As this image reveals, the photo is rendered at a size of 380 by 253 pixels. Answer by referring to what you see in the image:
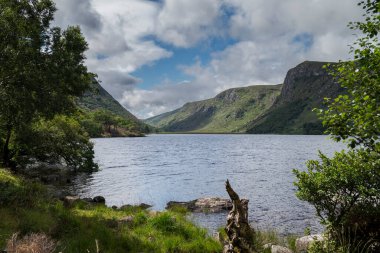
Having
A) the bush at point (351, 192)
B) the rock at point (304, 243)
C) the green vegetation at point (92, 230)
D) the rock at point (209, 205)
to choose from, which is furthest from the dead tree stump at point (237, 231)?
the rock at point (209, 205)

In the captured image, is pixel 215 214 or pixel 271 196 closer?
pixel 215 214

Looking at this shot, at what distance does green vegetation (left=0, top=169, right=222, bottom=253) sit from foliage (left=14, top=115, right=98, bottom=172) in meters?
21.0

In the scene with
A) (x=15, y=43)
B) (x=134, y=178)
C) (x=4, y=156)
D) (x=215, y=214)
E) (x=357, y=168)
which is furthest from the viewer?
(x=134, y=178)

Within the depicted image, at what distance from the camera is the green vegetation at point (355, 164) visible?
10457 mm

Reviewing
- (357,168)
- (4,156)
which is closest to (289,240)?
(357,168)

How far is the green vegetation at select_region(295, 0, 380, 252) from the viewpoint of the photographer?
10.5 meters

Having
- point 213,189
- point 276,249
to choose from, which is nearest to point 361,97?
point 276,249

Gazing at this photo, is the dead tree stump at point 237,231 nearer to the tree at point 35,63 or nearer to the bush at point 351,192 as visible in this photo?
the bush at point 351,192

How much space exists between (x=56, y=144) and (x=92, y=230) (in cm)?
3353

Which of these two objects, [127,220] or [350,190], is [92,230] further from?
[350,190]

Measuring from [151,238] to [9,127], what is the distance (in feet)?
84.6

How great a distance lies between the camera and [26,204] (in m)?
15.8

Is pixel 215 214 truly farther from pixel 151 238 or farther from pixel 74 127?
pixel 74 127

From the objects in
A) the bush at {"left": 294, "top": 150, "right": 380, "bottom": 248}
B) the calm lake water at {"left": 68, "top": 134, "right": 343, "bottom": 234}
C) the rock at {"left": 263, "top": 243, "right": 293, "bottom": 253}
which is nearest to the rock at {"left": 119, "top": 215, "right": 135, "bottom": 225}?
the rock at {"left": 263, "top": 243, "right": 293, "bottom": 253}
